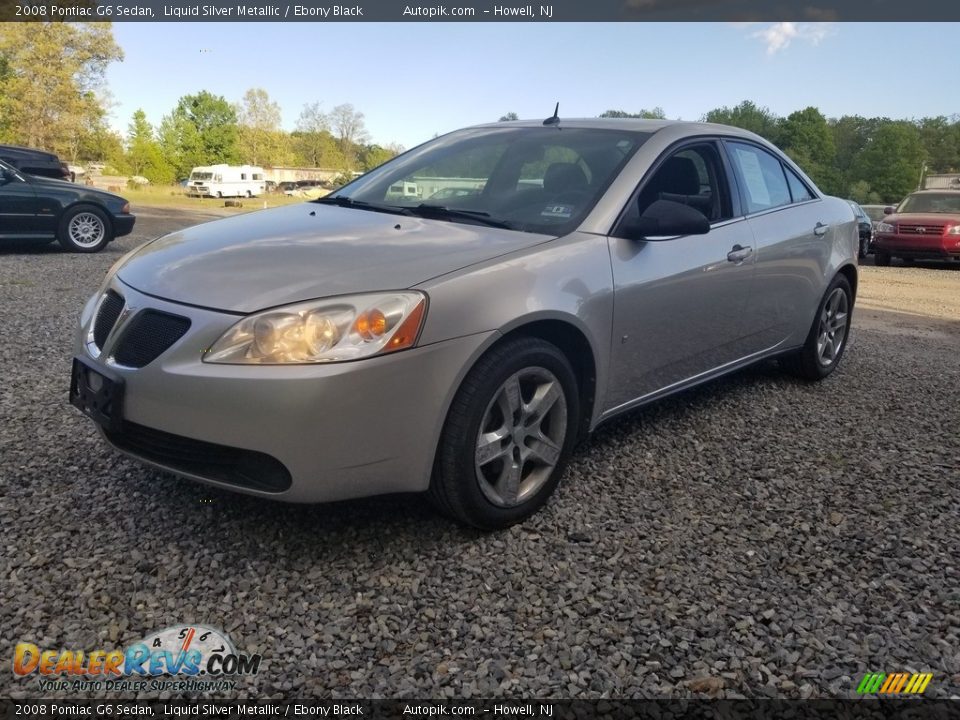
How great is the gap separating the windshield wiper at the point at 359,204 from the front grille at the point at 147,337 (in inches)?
A: 51.4

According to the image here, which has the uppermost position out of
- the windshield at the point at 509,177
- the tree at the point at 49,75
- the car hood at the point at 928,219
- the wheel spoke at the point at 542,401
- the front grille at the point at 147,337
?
the tree at the point at 49,75

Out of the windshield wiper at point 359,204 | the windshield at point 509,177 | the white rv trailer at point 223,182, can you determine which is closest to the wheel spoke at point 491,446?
the windshield at point 509,177

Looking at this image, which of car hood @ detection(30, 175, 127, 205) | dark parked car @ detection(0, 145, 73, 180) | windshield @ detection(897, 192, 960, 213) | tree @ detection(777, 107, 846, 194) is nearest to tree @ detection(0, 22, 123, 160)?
dark parked car @ detection(0, 145, 73, 180)

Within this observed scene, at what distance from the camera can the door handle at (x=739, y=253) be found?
394cm

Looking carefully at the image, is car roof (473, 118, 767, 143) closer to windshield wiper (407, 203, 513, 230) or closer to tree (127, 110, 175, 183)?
windshield wiper (407, 203, 513, 230)

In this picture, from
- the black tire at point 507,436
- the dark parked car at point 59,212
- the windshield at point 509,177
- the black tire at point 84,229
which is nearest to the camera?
the black tire at point 507,436

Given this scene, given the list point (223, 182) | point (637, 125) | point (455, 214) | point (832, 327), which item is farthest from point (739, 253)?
point (223, 182)

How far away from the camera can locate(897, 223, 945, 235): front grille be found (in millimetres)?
15000

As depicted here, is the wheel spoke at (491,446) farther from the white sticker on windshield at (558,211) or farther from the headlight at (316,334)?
the white sticker on windshield at (558,211)

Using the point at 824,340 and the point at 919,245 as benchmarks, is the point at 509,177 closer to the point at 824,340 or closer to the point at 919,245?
the point at 824,340

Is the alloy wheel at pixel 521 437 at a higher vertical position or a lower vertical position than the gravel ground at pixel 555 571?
higher

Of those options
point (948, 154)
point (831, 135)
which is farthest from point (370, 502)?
point (948, 154)

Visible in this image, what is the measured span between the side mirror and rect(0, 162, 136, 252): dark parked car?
10.0 metres

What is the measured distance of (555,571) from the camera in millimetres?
2721
